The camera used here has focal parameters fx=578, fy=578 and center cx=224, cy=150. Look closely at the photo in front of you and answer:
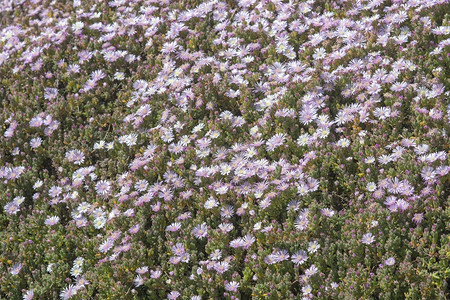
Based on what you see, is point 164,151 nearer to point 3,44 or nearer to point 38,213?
point 38,213

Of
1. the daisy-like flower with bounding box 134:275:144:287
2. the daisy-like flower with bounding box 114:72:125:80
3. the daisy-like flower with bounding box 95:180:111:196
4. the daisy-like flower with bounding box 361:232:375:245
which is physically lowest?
the daisy-like flower with bounding box 134:275:144:287

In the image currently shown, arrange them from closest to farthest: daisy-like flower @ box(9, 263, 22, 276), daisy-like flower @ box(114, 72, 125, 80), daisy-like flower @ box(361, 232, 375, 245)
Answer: daisy-like flower @ box(361, 232, 375, 245) < daisy-like flower @ box(9, 263, 22, 276) < daisy-like flower @ box(114, 72, 125, 80)

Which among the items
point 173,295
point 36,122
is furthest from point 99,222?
point 36,122

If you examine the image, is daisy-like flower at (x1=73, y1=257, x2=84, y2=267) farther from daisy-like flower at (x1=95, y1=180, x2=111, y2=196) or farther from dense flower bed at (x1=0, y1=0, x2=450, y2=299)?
daisy-like flower at (x1=95, y1=180, x2=111, y2=196)

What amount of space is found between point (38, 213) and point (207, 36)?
2.56 meters

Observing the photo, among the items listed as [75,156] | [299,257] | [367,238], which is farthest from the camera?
[75,156]

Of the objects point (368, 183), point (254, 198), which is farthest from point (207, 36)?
point (368, 183)

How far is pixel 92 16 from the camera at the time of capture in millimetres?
6988

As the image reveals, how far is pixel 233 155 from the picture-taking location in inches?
197

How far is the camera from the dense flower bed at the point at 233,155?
4.14 metres

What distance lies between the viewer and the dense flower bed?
4.14m

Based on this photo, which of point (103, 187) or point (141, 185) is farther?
point (103, 187)

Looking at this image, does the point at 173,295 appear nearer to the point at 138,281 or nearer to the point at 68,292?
the point at 138,281

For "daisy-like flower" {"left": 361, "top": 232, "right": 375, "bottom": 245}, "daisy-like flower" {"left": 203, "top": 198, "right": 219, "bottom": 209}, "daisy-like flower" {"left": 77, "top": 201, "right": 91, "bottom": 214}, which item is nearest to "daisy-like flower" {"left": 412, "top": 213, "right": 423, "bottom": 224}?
"daisy-like flower" {"left": 361, "top": 232, "right": 375, "bottom": 245}
